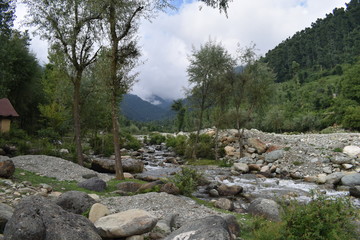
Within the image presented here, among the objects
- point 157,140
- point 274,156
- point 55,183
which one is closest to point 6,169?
point 55,183

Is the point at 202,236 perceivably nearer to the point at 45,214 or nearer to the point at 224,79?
the point at 45,214

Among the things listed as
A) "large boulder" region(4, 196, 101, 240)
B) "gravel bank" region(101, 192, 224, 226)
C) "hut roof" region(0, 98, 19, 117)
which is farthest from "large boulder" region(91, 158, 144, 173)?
"large boulder" region(4, 196, 101, 240)

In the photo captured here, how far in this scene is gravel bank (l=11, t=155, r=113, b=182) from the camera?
14.0 meters

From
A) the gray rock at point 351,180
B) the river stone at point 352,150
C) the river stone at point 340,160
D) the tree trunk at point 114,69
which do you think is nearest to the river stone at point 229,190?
the tree trunk at point 114,69

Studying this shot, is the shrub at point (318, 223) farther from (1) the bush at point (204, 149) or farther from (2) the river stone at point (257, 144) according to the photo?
(1) the bush at point (204, 149)

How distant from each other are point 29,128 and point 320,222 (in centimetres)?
3768

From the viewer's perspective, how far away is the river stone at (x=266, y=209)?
29.9ft

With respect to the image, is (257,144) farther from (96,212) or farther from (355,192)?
(96,212)

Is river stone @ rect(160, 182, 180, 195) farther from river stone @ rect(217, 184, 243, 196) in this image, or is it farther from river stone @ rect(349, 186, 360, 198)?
river stone @ rect(349, 186, 360, 198)

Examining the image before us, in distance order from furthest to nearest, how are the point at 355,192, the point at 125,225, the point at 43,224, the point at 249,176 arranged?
the point at 249,176 < the point at 355,192 < the point at 125,225 < the point at 43,224

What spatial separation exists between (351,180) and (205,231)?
1529cm

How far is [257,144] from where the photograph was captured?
27734 millimetres

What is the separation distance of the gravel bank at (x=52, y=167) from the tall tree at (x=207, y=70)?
13995mm

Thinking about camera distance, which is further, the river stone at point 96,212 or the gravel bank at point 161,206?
the gravel bank at point 161,206
